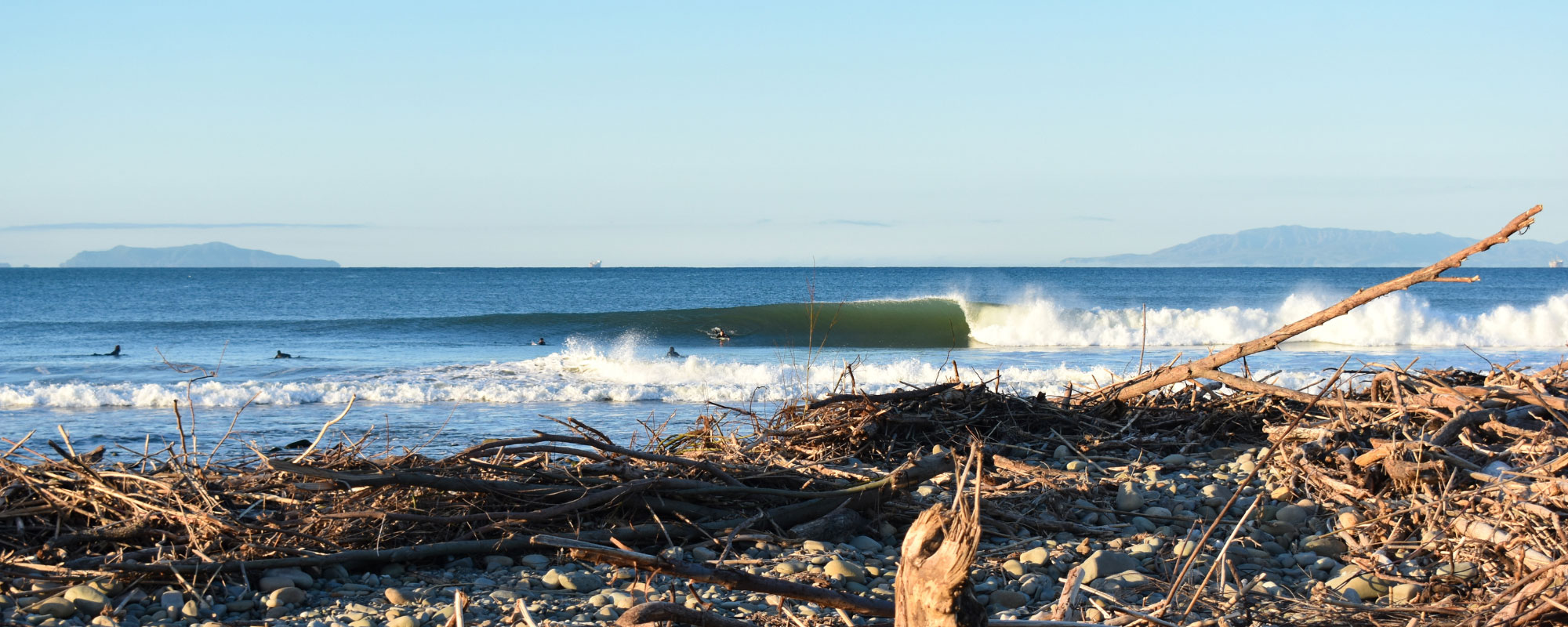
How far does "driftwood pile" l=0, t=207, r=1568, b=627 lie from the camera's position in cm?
263

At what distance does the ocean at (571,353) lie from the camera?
9.04 meters

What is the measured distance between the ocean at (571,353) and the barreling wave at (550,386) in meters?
0.04

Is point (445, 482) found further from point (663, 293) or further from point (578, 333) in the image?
point (663, 293)

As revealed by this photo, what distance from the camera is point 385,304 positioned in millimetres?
43469

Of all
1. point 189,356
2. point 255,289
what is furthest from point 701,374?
point 255,289

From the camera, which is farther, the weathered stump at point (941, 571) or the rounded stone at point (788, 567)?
the rounded stone at point (788, 567)

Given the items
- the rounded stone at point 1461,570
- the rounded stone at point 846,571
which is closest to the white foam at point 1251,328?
the rounded stone at point 1461,570

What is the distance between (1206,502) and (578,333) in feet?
74.8

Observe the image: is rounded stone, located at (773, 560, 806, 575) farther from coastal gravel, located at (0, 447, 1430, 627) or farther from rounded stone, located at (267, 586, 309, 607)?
rounded stone, located at (267, 586, 309, 607)

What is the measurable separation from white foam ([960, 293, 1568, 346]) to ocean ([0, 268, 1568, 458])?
0.06 metres

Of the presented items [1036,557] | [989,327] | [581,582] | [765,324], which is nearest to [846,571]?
[1036,557]

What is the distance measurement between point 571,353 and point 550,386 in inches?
166

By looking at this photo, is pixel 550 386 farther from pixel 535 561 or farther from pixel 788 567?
pixel 788 567

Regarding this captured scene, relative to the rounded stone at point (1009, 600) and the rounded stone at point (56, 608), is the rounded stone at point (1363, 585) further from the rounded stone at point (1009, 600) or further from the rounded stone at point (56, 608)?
the rounded stone at point (56, 608)
